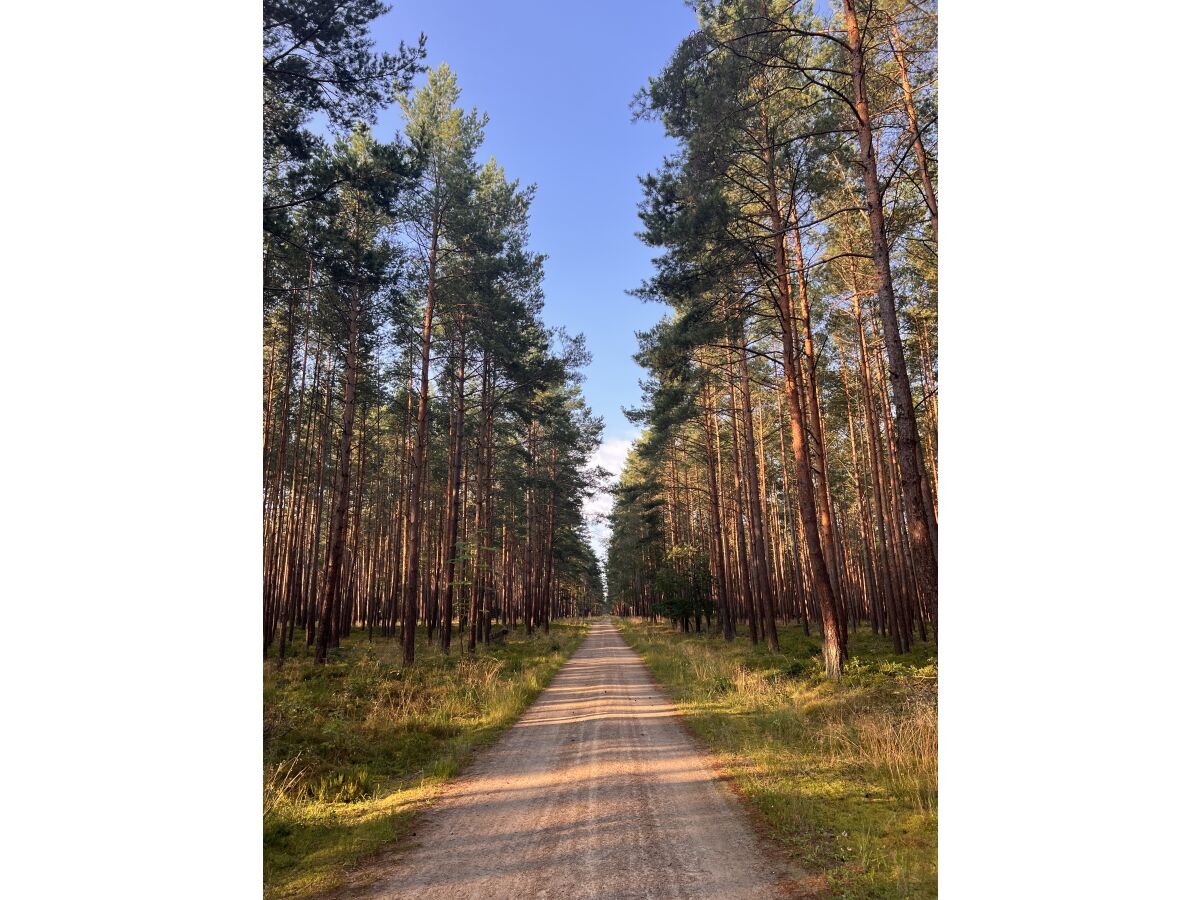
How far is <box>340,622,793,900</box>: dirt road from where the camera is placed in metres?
3.56

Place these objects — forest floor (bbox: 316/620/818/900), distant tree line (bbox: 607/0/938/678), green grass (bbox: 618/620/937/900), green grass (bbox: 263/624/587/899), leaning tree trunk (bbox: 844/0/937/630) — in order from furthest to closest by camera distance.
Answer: distant tree line (bbox: 607/0/938/678)
leaning tree trunk (bbox: 844/0/937/630)
green grass (bbox: 263/624/587/899)
green grass (bbox: 618/620/937/900)
forest floor (bbox: 316/620/818/900)

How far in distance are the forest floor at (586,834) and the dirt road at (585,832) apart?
13mm

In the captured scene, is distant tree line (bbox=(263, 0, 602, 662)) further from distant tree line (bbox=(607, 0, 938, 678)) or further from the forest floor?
the forest floor

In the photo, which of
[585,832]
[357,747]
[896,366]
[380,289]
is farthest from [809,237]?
[357,747]

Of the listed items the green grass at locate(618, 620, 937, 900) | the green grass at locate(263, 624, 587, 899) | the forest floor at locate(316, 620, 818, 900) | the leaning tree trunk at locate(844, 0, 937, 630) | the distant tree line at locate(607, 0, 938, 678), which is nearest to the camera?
the forest floor at locate(316, 620, 818, 900)

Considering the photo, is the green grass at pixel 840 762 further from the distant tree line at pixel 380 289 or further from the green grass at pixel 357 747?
the distant tree line at pixel 380 289

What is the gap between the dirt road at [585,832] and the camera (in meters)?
3.56

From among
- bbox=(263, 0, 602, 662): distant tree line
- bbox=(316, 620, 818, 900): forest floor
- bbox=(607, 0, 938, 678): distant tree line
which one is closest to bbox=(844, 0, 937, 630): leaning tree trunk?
bbox=(607, 0, 938, 678): distant tree line

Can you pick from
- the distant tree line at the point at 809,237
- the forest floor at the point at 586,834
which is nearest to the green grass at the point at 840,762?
the forest floor at the point at 586,834

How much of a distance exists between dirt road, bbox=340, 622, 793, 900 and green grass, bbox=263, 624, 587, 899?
1.36 ft

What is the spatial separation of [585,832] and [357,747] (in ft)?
13.9
